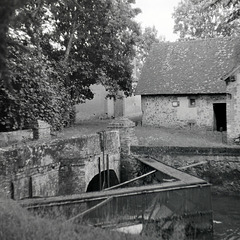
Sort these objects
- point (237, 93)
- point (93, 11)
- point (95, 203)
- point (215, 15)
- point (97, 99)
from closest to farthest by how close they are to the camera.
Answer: point (95, 203) → point (237, 93) → point (93, 11) → point (97, 99) → point (215, 15)

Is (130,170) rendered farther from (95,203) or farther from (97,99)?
(97,99)

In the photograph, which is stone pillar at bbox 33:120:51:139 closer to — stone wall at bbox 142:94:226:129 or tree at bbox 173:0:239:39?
stone wall at bbox 142:94:226:129

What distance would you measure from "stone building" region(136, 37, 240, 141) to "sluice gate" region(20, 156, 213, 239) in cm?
1396

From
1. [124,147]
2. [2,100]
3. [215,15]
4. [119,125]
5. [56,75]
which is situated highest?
[215,15]

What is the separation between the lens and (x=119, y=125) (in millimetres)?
15219

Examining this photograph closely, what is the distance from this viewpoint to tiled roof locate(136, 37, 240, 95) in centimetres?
2555

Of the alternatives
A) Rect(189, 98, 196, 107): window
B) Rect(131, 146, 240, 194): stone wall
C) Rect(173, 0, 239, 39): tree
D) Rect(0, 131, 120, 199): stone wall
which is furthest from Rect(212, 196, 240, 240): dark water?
Rect(173, 0, 239, 39): tree

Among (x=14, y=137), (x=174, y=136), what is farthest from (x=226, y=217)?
(x=174, y=136)

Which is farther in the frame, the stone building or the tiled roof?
the tiled roof

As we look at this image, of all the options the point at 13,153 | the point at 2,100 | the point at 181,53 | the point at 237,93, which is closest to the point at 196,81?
the point at 181,53

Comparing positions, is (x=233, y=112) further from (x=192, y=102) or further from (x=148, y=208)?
(x=148, y=208)

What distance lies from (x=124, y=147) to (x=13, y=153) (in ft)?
21.4

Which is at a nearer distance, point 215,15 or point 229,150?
point 229,150

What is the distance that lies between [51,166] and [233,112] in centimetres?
1183
